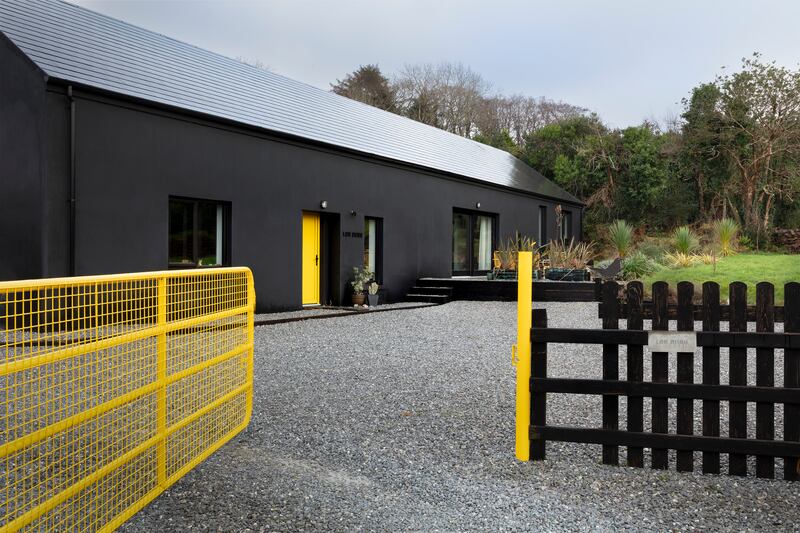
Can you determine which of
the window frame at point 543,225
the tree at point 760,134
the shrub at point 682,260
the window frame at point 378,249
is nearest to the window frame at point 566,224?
the window frame at point 543,225

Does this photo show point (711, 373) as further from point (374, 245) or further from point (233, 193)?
point (374, 245)

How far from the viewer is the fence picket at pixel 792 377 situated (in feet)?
10.4

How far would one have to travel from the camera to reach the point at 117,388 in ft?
8.89

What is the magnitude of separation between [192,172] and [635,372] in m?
8.50

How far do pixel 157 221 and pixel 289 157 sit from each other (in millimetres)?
3244

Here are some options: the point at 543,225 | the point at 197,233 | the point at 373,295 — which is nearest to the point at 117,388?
the point at 197,233

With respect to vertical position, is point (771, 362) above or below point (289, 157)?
below

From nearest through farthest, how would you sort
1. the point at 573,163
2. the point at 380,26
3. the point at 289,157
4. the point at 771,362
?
the point at 771,362 → the point at 289,157 → the point at 573,163 → the point at 380,26

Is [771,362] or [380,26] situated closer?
[771,362]

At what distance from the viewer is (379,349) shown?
7.52 meters

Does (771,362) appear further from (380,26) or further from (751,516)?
(380,26)

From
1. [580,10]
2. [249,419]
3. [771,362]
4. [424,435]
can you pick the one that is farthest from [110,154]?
[580,10]

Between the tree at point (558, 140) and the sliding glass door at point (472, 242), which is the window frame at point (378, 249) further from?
the tree at point (558, 140)

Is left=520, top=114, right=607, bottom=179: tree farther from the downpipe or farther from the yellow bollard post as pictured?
the yellow bollard post
